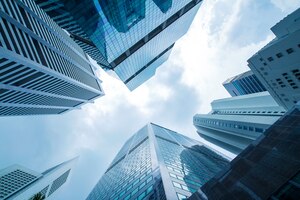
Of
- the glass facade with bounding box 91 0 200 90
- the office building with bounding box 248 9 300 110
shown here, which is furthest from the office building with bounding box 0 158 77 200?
the office building with bounding box 248 9 300 110

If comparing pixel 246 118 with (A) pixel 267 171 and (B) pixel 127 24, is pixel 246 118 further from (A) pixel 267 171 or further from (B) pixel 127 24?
(A) pixel 267 171

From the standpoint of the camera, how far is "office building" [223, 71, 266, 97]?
11784 centimetres

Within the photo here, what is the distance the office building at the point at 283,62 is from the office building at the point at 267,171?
28.6 m

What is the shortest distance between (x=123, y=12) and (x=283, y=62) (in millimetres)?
40671

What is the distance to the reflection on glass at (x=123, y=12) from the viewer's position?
46059mm

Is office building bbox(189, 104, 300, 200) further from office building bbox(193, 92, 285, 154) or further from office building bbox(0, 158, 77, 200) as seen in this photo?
office building bbox(0, 158, 77, 200)

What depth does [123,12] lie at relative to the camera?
51.5m

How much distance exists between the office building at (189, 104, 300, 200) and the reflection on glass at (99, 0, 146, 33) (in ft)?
138

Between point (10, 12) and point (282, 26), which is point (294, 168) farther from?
point (10, 12)

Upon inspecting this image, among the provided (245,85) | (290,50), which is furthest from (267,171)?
(245,85)

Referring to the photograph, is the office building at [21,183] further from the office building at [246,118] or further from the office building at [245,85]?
the office building at [245,85]

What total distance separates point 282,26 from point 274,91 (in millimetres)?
17598

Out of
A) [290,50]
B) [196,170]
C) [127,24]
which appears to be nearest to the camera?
[196,170]

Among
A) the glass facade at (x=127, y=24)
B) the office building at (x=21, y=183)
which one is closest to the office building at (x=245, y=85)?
the glass facade at (x=127, y=24)
